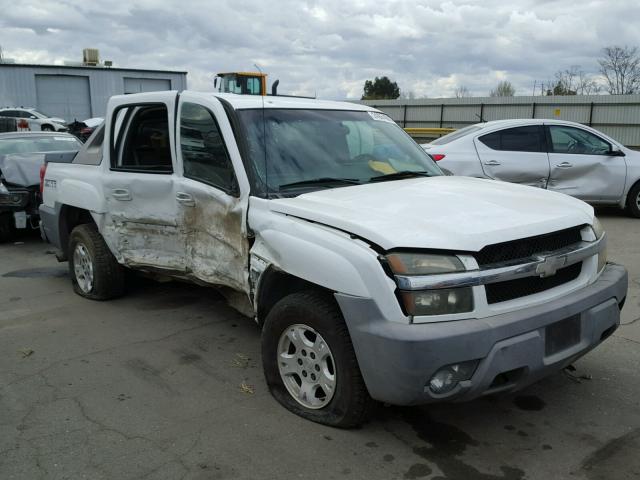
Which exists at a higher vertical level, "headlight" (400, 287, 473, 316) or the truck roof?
the truck roof

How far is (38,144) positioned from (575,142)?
869 cm

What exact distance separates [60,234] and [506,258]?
4633 mm

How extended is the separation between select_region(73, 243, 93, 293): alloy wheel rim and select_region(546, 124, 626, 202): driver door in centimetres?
701

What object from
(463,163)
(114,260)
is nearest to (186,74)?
(463,163)

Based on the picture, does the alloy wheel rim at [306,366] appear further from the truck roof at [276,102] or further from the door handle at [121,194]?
the door handle at [121,194]

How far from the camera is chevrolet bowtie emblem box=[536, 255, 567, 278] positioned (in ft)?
9.90

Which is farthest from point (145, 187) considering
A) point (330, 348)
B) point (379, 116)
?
point (330, 348)

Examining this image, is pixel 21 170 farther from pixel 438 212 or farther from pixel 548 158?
pixel 548 158

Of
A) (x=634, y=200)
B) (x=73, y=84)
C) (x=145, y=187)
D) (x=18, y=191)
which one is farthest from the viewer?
(x=73, y=84)

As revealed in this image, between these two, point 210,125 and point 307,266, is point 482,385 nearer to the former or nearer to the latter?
point 307,266

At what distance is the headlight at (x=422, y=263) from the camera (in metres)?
2.79

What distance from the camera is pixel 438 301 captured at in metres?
2.80

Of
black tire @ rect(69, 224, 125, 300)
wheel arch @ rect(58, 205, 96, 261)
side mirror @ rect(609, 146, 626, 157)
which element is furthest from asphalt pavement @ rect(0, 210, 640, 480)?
side mirror @ rect(609, 146, 626, 157)

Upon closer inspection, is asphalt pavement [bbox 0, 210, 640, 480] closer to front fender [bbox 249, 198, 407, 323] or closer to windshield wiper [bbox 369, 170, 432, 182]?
front fender [bbox 249, 198, 407, 323]
